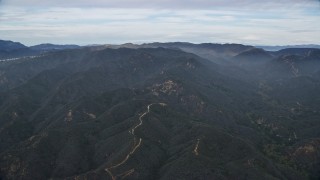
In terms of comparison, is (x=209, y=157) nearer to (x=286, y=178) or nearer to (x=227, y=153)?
(x=227, y=153)

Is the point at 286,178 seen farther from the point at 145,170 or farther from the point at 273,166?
the point at 145,170

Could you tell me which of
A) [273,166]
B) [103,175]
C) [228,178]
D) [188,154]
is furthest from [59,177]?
[273,166]

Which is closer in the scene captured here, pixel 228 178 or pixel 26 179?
pixel 228 178

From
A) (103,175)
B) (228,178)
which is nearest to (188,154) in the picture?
(228,178)

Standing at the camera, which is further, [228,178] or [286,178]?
[286,178]

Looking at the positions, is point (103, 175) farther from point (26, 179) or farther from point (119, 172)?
point (26, 179)

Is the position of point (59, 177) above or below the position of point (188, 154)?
below

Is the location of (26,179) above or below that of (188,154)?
below
